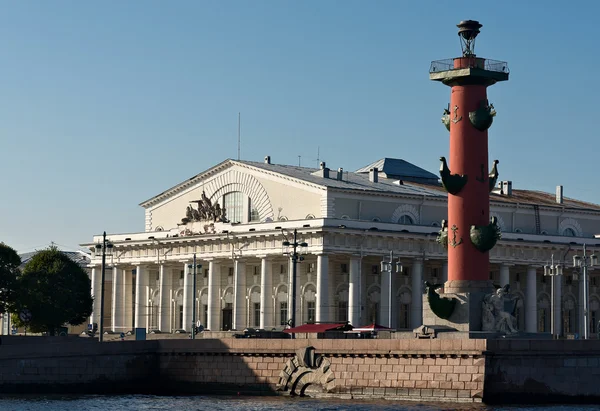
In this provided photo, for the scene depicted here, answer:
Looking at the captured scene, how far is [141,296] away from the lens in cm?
11494

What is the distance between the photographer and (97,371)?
225ft

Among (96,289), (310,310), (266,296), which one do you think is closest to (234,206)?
(266,296)

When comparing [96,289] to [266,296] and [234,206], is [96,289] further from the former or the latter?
[266,296]

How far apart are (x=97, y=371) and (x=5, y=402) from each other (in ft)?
20.6

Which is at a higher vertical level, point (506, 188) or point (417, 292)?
point (506, 188)

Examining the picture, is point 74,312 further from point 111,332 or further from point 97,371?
point 97,371

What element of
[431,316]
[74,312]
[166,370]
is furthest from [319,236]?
[431,316]

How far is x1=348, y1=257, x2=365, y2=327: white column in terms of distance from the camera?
98.3 metres

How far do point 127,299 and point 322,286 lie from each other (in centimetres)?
2533

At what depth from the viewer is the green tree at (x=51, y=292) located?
313ft

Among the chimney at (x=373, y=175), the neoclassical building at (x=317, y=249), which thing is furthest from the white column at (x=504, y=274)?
the chimney at (x=373, y=175)

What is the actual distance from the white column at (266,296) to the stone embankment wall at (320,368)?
31196 millimetres

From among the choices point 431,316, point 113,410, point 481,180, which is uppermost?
point 481,180

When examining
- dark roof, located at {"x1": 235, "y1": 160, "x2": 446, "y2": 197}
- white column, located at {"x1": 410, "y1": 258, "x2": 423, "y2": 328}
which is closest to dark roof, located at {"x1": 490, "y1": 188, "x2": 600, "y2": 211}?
dark roof, located at {"x1": 235, "y1": 160, "x2": 446, "y2": 197}
